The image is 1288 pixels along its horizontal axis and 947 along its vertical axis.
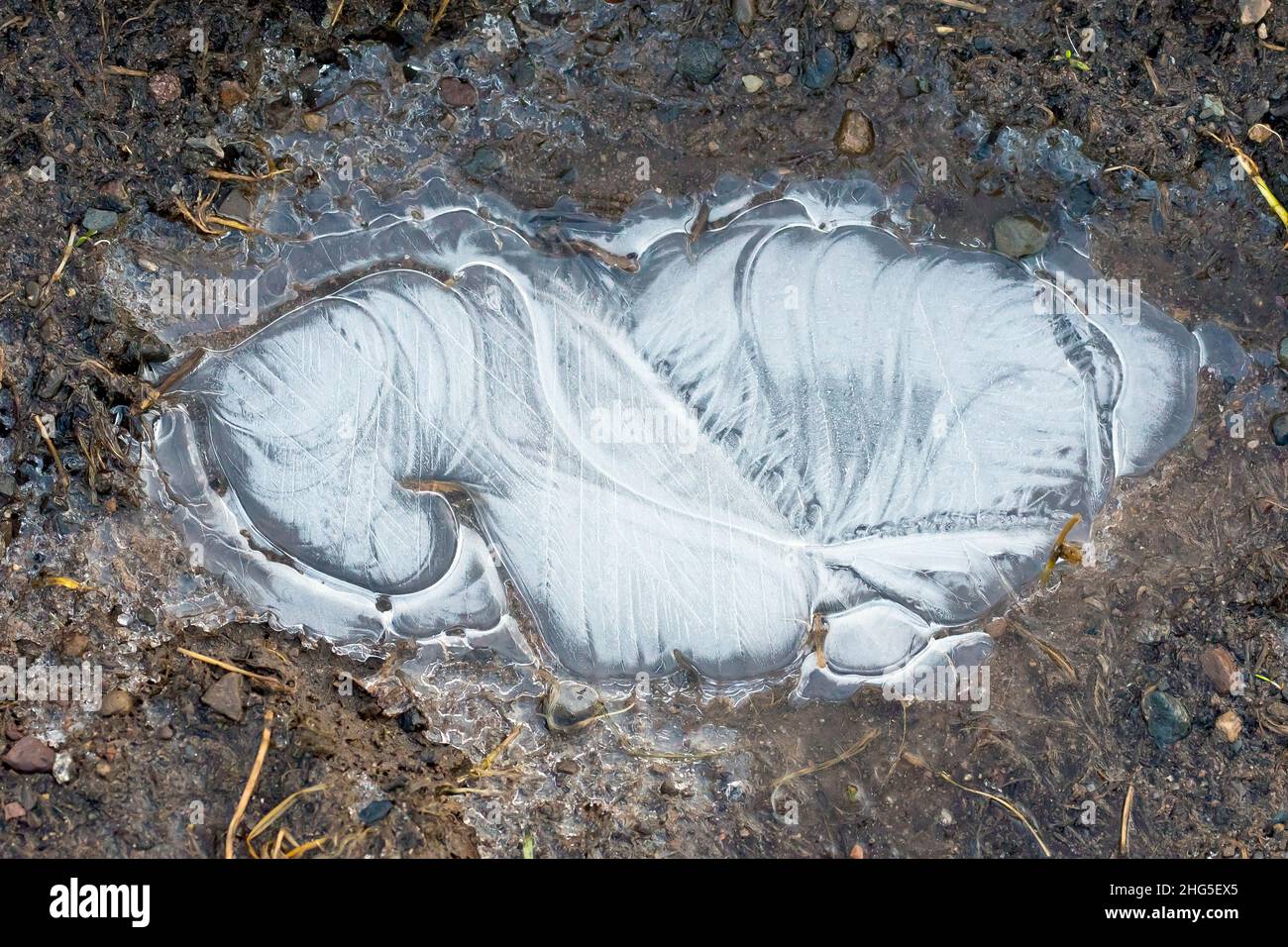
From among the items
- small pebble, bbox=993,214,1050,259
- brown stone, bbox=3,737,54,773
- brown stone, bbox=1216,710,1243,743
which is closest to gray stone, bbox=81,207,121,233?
brown stone, bbox=3,737,54,773

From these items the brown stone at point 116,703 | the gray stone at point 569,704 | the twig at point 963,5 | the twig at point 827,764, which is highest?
the twig at point 963,5

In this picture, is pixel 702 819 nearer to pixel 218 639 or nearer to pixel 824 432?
pixel 824 432

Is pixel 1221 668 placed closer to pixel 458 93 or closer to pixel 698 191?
Result: pixel 698 191

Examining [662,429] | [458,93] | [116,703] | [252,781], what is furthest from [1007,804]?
[458,93]

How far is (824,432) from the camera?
3920mm

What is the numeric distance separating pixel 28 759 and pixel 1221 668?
4.96 meters

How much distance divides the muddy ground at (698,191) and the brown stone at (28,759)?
0.29m

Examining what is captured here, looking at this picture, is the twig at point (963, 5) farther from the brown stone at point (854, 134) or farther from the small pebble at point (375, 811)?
the small pebble at point (375, 811)

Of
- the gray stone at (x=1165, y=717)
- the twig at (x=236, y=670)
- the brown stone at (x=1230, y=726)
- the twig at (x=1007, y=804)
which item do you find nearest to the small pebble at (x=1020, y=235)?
the gray stone at (x=1165, y=717)

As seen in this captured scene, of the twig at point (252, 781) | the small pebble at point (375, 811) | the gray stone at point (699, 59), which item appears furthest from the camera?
the gray stone at point (699, 59)

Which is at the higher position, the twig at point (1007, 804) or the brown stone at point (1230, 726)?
the brown stone at point (1230, 726)

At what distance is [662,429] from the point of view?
12.9ft

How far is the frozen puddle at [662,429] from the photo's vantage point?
3.91 metres
